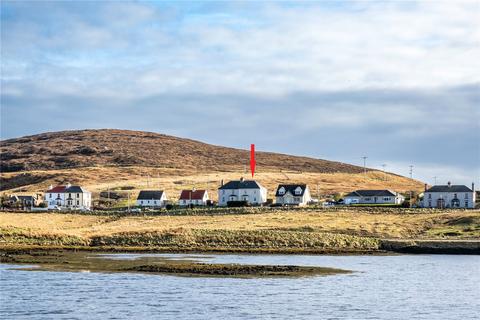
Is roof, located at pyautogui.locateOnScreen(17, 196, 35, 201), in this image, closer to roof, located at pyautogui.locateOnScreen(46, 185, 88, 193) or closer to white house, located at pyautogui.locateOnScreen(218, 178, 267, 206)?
roof, located at pyautogui.locateOnScreen(46, 185, 88, 193)

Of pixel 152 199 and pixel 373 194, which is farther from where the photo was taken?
pixel 373 194

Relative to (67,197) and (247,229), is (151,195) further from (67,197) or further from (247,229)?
(247,229)

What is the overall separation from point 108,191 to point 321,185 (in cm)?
5651

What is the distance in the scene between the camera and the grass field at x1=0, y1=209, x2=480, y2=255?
8044cm

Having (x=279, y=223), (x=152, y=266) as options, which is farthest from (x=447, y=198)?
(x=152, y=266)

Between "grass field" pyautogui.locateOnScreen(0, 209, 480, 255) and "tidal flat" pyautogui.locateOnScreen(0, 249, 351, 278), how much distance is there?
40.1 ft

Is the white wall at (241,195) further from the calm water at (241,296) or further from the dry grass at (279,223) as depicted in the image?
the calm water at (241,296)

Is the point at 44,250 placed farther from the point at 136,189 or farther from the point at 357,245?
the point at 136,189

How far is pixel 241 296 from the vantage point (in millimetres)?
44469

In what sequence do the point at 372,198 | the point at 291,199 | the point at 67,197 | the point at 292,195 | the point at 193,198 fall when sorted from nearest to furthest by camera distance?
the point at 291,199 < the point at 292,195 < the point at 193,198 < the point at 372,198 < the point at 67,197

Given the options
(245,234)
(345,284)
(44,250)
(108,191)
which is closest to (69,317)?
(345,284)

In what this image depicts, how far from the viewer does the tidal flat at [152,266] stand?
55531mm

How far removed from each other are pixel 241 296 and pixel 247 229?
4435 centimetres

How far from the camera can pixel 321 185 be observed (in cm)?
19925
